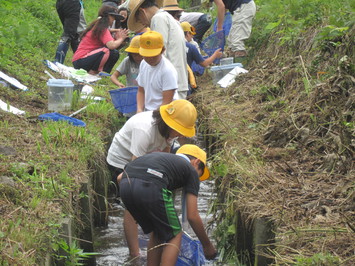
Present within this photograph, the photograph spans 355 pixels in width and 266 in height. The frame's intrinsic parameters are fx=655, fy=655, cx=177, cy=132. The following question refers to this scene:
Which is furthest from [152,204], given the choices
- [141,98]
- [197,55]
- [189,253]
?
[197,55]

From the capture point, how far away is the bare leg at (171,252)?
15.4 feet

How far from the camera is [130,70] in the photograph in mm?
8148

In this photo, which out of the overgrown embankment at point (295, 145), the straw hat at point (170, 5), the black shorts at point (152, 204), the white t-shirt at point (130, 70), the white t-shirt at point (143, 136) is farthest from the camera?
the straw hat at point (170, 5)

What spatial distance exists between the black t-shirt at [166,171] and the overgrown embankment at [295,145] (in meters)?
0.52

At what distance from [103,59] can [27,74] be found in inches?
51.5

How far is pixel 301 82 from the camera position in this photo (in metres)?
7.60

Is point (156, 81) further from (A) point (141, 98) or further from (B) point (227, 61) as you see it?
(B) point (227, 61)

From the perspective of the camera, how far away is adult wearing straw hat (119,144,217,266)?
4.64 meters

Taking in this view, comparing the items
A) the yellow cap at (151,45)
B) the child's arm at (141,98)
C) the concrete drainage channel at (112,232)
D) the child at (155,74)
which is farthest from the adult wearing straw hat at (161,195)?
the child's arm at (141,98)

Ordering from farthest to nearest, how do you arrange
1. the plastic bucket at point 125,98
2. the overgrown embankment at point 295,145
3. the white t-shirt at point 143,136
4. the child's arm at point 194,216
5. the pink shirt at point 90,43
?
the pink shirt at point 90,43, the plastic bucket at point 125,98, the white t-shirt at point 143,136, the child's arm at point 194,216, the overgrown embankment at point 295,145

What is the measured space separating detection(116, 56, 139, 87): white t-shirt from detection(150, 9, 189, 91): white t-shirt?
0.79m

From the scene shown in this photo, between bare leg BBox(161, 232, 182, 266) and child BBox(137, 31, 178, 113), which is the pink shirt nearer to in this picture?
child BBox(137, 31, 178, 113)

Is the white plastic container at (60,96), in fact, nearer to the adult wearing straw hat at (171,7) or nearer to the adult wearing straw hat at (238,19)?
the adult wearing straw hat at (171,7)

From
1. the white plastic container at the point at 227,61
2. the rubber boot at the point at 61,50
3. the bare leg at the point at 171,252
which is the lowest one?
the rubber boot at the point at 61,50
